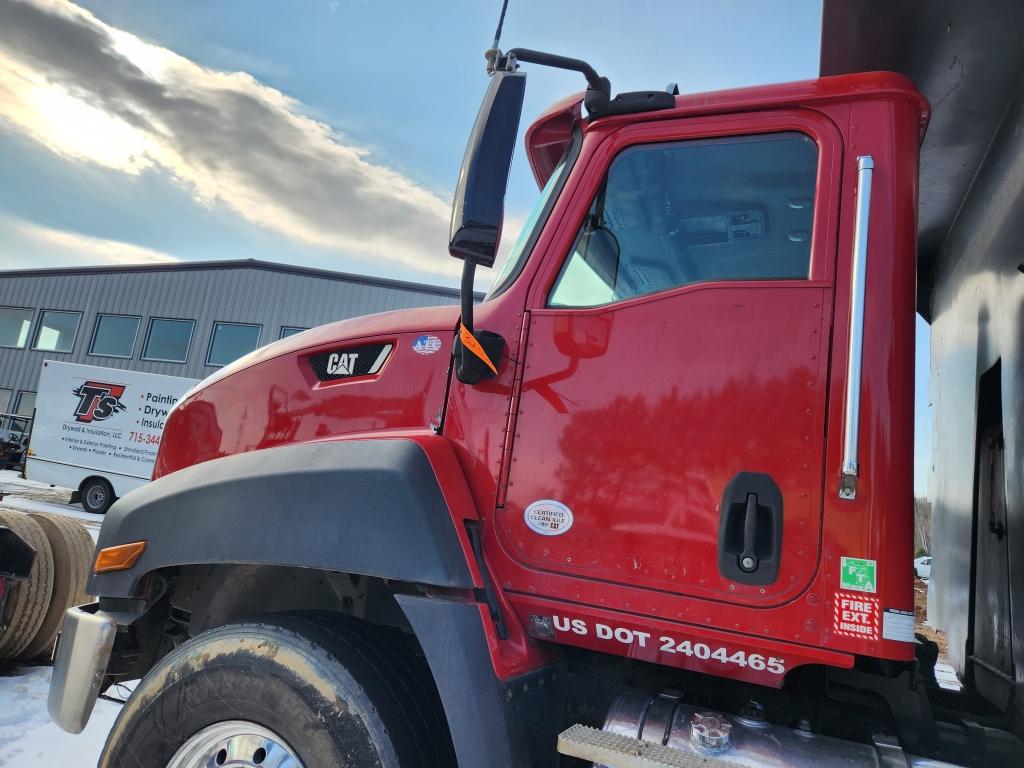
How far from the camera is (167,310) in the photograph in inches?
1009

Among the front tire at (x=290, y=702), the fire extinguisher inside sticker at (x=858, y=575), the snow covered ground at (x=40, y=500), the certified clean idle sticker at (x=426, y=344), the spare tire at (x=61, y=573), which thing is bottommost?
the snow covered ground at (x=40, y=500)

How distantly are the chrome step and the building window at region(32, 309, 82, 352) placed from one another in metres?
30.9

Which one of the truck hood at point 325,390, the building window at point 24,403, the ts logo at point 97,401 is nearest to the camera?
the truck hood at point 325,390

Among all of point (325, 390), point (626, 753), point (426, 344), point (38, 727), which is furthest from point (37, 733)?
point (626, 753)

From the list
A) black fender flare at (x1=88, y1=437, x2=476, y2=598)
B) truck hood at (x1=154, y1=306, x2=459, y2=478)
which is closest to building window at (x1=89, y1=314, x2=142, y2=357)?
truck hood at (x1=154, y1=306, x2=459, y2=478)

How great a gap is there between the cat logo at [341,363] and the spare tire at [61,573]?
12.1 ft

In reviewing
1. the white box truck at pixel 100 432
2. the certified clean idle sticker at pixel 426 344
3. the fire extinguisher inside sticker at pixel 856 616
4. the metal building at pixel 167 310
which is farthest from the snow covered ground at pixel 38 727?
the metal building at pixel 167 310

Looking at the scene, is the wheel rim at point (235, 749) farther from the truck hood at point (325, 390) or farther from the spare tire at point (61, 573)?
the spare tire at point (61, 573)

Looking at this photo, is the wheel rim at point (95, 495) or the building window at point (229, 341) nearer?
the wheel rim at point (95, 495)

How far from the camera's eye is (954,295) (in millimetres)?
3701

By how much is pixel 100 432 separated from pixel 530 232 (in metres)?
18.2

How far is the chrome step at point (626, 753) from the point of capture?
1.75 metres

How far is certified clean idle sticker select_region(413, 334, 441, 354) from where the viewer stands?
2.44m

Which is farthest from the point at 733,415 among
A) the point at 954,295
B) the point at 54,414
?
the point at 54,414
